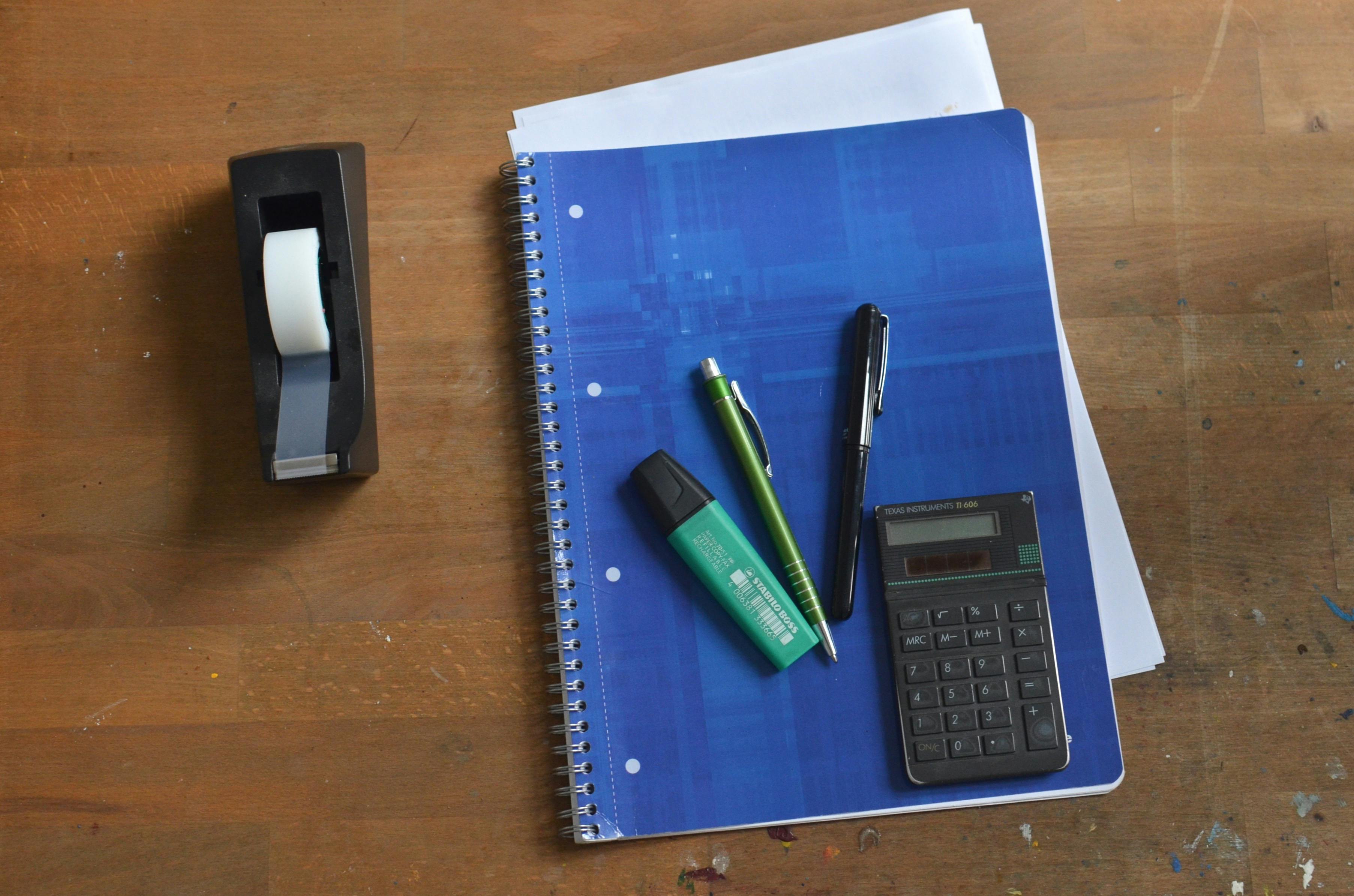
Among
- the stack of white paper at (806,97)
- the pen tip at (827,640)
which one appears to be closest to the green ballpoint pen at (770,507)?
the pen tip at (827,640)

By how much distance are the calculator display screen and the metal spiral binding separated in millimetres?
263

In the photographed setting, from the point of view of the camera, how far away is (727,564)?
65 centimetres

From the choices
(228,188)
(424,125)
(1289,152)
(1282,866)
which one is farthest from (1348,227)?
(228,188)

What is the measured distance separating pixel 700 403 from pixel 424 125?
0.34m

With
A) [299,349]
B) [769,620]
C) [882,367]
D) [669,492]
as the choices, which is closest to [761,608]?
[769,620]

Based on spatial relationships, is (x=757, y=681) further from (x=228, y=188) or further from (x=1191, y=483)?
(x=228, y=188)

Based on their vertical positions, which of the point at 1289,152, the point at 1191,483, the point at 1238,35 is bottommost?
the point at 1191,483

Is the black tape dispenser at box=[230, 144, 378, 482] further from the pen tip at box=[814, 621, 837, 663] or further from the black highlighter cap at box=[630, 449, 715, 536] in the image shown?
the pen tip at box=[814, 621, 837, 663]

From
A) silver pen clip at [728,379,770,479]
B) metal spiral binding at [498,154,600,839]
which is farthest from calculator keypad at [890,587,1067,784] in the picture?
metal spiral binding at [498,154,600,839]

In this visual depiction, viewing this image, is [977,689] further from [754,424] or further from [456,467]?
[456,467]

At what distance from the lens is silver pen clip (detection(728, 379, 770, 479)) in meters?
0.67

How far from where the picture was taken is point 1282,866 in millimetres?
675

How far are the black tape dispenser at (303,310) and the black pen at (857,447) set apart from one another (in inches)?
15.2

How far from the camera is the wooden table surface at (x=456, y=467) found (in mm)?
664
